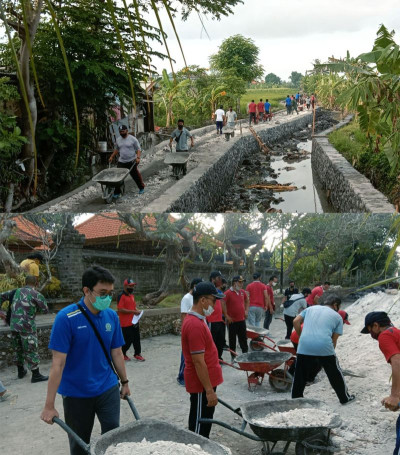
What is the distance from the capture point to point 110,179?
9875 millimetres

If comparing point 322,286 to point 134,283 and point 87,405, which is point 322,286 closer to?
point 134,283

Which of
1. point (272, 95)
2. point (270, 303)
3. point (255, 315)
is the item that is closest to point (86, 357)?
point (270, 303)

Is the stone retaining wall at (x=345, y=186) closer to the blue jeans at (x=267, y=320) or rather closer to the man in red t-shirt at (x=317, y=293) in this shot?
the blue jeans at (x=267, y=320)

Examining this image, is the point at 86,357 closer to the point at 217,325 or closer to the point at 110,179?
the point at 217,325

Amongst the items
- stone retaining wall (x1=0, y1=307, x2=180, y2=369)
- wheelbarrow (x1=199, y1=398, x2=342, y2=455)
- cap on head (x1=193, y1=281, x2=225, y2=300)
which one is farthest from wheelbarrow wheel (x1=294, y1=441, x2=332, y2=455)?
stone retaining wall (x1=0, y1=307, x2=180, y2=369)

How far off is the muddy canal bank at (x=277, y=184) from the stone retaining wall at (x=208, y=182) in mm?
344

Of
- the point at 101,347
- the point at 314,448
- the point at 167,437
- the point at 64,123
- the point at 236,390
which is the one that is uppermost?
the point at 64,123

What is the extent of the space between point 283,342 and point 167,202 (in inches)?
137

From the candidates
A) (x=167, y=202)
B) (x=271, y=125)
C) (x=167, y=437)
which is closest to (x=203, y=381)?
(x=167, y=437)

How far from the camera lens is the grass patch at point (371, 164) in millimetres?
11531

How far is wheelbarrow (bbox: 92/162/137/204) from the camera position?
9758 millimetres

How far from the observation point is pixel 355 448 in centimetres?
409

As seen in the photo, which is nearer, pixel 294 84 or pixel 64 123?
pixel 64 123

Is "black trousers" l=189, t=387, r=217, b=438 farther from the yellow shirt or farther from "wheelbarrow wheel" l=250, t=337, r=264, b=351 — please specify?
"wheelbarrow wheel" l=250, t=337, r=264, b=351
